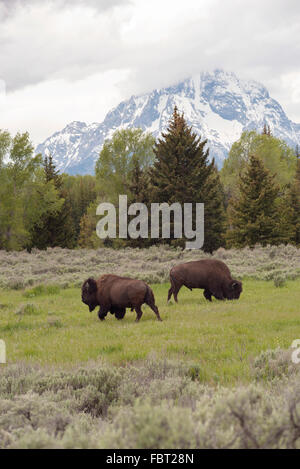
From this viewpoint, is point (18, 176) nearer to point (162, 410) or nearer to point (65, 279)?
point (65, 279)

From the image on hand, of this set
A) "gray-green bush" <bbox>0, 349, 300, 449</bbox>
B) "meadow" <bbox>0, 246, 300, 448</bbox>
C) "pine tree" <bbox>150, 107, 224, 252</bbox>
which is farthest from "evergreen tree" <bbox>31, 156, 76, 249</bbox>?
"gray-green bush" <bbox>0, 349, 300, 449</bbox>

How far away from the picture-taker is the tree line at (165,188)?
115ft

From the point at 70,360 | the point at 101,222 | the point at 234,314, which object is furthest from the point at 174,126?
the point at 70,360

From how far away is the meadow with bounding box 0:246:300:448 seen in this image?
109 inches

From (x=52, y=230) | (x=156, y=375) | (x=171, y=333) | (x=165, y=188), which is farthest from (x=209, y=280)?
(x=52, y=230)

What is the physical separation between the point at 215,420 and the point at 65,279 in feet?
52.5

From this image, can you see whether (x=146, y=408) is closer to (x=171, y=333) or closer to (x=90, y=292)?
(x=171, y=333)

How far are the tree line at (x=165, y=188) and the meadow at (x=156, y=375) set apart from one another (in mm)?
22066

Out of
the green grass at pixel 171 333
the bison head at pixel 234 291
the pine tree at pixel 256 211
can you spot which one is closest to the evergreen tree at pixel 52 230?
the pine tree at pixel 256 211

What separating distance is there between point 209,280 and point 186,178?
25.1 meters

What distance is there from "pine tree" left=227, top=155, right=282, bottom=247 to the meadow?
68.2 ft

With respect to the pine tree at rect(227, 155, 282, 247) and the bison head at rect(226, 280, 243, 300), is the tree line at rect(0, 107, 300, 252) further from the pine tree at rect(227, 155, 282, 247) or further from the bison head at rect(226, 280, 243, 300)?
the bison head at rect(226, 280, 243, 300)

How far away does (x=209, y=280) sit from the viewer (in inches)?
491

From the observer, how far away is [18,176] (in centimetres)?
4278
